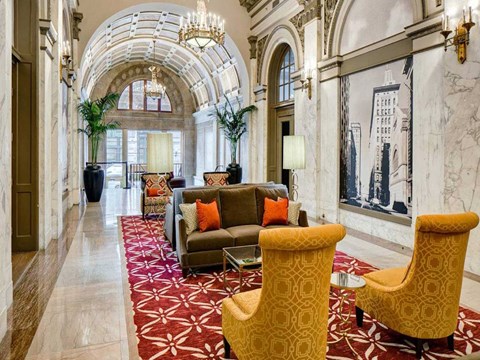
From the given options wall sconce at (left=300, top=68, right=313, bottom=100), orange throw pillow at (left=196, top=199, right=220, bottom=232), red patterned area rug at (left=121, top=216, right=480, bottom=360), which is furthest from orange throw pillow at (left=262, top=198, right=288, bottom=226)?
wall sconce at (left=300, top=68, right=313, bottom=100)

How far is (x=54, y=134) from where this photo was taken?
18.6ft


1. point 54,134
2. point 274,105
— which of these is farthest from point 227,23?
point 54,134

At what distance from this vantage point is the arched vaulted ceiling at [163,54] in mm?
10281

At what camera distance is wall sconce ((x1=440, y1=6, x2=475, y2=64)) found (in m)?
3.99

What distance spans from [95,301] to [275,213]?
2.39 m

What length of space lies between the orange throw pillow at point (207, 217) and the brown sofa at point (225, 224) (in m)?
0.09

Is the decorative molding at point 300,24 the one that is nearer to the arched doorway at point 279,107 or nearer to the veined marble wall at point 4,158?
the arched doorway at point 279,107

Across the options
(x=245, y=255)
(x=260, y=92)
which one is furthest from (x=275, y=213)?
(x=260, y=92)

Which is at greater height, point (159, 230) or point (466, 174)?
point (466, 174)

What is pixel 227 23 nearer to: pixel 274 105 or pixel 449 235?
pixel 274 105

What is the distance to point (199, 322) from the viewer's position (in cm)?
298

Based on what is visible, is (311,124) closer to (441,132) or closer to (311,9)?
(311,9)

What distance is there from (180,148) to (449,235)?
16.1m

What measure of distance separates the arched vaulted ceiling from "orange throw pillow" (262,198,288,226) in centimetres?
616
